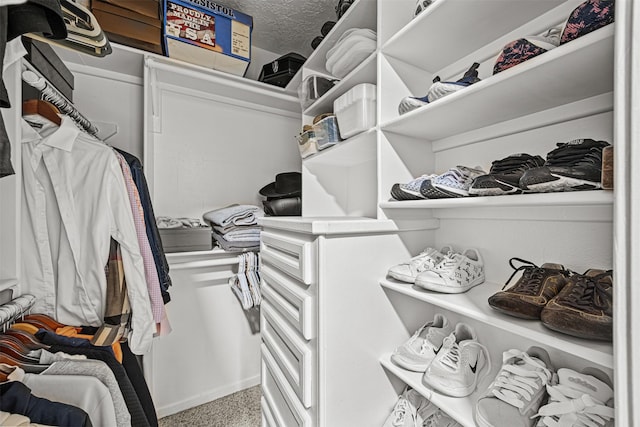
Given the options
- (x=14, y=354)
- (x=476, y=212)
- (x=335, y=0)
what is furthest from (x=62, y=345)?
(x=335, y=0)

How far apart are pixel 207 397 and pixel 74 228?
130 centimetres

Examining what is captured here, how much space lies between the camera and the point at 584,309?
526 mm

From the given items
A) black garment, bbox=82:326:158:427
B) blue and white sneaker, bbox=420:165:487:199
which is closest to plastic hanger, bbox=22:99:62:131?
black garment, bbox=82:326:158:427

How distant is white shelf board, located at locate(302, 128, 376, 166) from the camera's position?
1.06m

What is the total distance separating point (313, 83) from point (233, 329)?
1565 mm

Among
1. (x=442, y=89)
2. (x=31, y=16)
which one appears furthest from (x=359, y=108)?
(x=31, y=16)

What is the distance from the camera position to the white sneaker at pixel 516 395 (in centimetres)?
61

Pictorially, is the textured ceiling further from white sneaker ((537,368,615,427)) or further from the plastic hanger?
white sneaker ((537,368,615,427))

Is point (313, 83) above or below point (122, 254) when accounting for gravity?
above

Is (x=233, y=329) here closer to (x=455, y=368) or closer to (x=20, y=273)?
(x=20, y=273)

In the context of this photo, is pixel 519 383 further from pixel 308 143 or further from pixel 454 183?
pixel 308 143

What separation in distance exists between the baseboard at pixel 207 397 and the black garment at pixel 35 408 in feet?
4.12

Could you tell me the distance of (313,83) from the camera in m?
1.38

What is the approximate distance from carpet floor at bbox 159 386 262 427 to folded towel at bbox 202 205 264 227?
1094 millimetres
